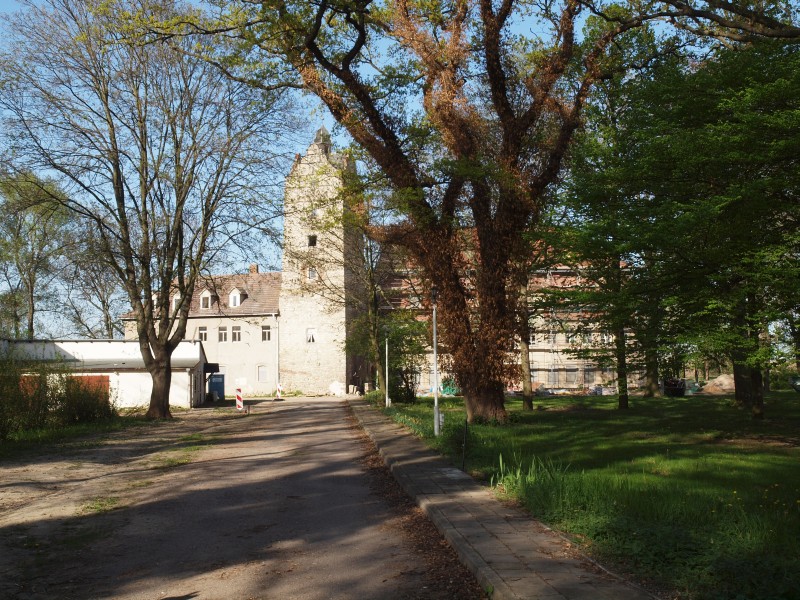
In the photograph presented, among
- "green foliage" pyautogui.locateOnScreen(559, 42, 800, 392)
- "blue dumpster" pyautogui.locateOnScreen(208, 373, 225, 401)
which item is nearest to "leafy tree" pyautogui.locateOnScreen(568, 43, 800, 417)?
"green foliage" pyautogui.locateOnScreen(559, 42, 800, 392)

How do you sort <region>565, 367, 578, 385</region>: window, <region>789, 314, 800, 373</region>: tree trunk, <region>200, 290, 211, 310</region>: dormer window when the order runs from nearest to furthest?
<region>789, 314, 800, 373</region>: tree trunk
<region>200, 290, 211, 310</region>: dormer window
<region>565, 367, 578, 385</region>: window

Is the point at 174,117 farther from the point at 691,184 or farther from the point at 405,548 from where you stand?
the point at 405,548

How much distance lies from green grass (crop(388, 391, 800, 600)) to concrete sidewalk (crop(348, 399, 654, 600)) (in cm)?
28

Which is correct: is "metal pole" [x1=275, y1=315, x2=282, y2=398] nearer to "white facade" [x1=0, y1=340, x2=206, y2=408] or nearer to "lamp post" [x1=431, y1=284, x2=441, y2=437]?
"white facade" [x1=0, y1=340, x2=206, y2=408]

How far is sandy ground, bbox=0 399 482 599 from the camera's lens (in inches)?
247

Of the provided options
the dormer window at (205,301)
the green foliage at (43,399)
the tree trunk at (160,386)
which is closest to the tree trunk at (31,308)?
the dormer window at (205,301)

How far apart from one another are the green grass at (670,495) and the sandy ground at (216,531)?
139 cm

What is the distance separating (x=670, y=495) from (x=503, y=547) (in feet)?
9.72

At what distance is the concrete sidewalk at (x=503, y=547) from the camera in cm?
538

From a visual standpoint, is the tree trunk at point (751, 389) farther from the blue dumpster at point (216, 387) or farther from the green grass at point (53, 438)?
the blue dumpster at point (216, 387)

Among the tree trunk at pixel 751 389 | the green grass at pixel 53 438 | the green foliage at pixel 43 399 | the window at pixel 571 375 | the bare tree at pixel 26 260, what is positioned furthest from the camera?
the window at pixel 571 375

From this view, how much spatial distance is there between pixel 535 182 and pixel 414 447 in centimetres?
837

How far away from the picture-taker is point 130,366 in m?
46.3

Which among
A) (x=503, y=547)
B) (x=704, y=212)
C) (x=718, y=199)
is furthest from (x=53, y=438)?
(x=718, y=199)
